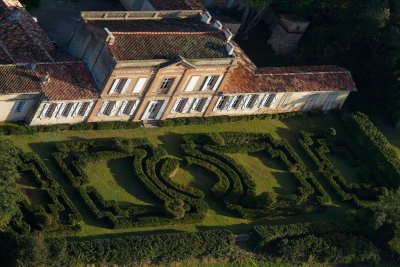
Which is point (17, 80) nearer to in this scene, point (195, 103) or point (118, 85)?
point (118, 85)

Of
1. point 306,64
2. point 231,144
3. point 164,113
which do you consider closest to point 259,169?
point 231,144

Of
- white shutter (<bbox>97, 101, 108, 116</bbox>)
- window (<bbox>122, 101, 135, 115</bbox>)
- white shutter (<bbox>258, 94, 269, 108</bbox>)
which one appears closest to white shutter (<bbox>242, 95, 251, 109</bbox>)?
white shutter (<bbox>258, 94, 269, 108</bbox>)

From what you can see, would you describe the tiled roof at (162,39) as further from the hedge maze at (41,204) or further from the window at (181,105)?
the hedge maze at (41,204)

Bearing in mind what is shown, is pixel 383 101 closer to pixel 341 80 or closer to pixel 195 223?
pixel 341 80

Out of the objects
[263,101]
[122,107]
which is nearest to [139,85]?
[122,107]

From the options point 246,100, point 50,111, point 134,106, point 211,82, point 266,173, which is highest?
point 211,82

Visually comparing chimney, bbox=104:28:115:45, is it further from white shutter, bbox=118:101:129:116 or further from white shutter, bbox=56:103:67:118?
white shutter, bbox=56:103:67:118

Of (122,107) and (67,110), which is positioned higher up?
(122,107)
